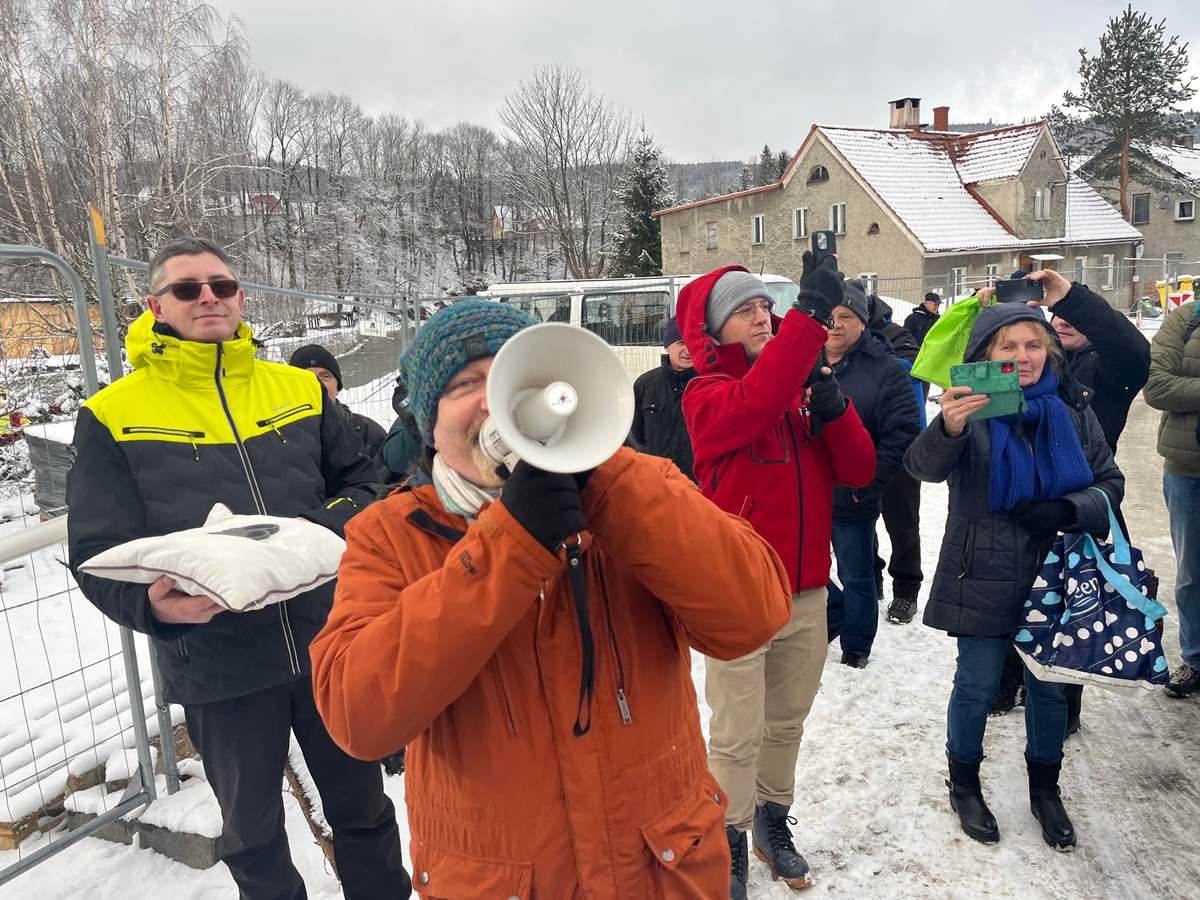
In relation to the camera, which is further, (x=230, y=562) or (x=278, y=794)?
(x=278, y=794)

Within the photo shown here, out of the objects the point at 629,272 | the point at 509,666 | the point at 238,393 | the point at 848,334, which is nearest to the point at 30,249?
the point at 238,393

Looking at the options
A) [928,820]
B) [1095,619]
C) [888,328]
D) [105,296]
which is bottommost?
[928,820]

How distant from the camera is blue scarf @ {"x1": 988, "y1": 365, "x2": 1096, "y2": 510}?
274 cm

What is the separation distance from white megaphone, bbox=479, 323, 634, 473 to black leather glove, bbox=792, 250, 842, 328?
4.73 feet

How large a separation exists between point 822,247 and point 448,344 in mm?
1653

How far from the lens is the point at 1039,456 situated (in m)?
2.77

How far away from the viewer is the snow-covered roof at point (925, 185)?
26.4 m

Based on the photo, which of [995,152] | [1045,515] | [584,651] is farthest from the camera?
[995,152]

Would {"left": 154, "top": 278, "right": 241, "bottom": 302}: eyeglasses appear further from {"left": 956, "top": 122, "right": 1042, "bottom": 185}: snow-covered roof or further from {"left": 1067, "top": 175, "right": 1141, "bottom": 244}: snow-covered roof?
{"left": 1067, "top": 175, "right": 1141, "bottom": 244}: snow-covered roof

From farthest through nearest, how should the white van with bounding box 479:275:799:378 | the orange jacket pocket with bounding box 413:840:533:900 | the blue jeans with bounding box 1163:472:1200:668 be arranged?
the white van with bounding box 479:275:799:378
the blue jeans with bounding box 1163:472:1200:668
the orange jacket pocket with bounding box 413:840:533:900

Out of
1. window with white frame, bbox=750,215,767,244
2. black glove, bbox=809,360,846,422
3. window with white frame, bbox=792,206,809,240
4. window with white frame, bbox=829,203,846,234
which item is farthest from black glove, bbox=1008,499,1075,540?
window with white frame, bbox=750,215,767,244

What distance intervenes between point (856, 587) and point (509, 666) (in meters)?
3.44

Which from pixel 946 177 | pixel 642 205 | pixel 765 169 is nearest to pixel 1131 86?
pixel 946 177

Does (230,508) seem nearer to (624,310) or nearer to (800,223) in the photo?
(624,310)
